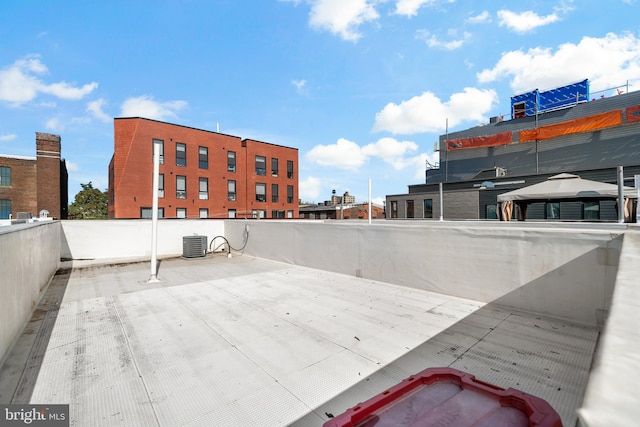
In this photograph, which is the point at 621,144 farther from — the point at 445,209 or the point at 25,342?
the point at 25,342

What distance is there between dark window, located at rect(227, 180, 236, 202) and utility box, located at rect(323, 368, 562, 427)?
1047 inches

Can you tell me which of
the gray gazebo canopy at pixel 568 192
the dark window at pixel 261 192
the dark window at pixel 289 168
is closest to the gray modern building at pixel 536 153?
the gray gazebo canopy at pixel 568 192

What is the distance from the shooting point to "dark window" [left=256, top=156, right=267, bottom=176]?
95.6ft

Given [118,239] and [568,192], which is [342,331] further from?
[118,239]

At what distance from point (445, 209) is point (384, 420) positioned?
1950cm

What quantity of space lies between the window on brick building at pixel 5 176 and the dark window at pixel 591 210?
3782 centimetres

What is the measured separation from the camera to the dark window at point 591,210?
14094mm

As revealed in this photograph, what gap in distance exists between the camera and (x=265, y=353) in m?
3.02

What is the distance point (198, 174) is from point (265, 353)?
24.4m

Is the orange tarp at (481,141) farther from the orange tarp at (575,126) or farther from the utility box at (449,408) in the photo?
the utility box at (449,408)

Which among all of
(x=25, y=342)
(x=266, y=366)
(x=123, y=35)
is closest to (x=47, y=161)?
(x=123, y=35)

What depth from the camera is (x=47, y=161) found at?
23141 mm

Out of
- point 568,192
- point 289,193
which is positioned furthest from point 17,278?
point 289,193

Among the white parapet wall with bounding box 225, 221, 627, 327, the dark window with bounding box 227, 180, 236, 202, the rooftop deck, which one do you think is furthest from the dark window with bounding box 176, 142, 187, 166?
the white parapet wall with bounding box 225, 221, 627, 327
